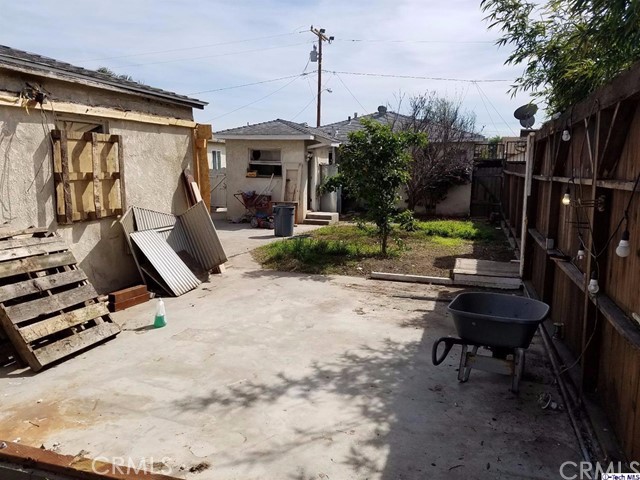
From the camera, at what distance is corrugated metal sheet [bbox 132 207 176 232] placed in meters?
7.47

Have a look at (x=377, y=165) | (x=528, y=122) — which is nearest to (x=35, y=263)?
(x=377, y=165)

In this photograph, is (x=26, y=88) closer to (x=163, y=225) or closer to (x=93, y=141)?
(x=93, y=141)

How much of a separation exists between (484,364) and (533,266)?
12.6 ft

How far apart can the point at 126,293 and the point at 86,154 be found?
80.4 inches

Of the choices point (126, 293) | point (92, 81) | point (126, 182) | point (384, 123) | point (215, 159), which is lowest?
point (126, 293)

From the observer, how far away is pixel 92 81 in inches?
253

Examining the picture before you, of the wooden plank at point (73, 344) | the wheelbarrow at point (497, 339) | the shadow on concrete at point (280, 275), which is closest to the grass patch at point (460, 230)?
the shadow on concrete at point (280, 275)

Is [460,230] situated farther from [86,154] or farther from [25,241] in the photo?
[25,241]

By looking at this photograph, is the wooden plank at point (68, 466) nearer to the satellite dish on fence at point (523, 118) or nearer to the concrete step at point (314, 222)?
the satellite dish on fence at point (523, 118)

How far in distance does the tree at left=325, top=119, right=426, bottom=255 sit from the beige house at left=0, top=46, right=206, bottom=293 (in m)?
3.40

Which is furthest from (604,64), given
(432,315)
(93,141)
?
(93,141)

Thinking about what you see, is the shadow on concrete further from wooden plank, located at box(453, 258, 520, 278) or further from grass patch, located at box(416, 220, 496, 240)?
grass patch, located at box(416, 220, 496, 240)

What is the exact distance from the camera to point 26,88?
5.58m

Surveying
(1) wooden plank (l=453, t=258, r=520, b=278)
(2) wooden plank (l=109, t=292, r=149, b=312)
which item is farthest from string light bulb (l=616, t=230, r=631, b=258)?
(2) wooden plank (l=109, t=292, r=149, b=312)
